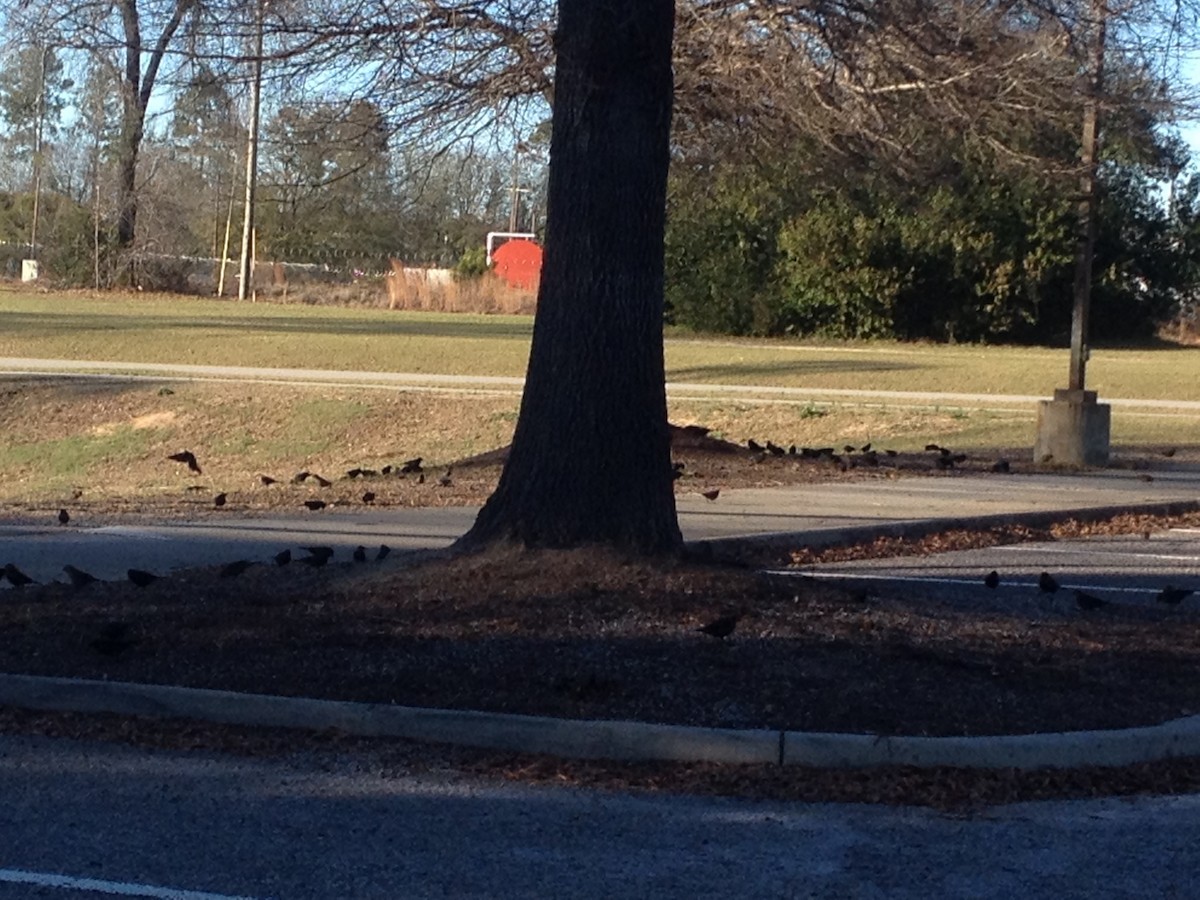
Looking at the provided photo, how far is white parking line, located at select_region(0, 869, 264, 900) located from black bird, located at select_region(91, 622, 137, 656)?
270cm

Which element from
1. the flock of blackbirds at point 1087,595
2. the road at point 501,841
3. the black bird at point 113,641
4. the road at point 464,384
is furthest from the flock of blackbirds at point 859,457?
the road at point 501,841

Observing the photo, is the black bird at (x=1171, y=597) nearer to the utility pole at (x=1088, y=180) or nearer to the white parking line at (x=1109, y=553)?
the white parking line at (x=1109, y=553)

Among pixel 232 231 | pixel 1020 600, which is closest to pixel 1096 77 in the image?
pixel 1020 600

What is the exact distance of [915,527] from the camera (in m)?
14.1

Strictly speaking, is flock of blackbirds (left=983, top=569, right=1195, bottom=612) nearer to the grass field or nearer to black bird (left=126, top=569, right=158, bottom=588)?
black bird (left=126, top=569, right=158, bottom=588)

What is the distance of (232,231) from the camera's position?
70.1m

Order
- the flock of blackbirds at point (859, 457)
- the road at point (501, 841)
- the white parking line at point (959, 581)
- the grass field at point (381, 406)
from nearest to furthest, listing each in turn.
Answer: the road at point (501, 841) → the white parking line at point (959, 581) → the flock of blackbirds at point (859, 457) → the grass field at point (381, 406)

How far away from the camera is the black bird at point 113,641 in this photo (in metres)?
8.47

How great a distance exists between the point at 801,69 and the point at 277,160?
6834 mm

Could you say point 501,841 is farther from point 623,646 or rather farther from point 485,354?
point 485,354

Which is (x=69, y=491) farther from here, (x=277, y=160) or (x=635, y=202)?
(x=635, y=202)

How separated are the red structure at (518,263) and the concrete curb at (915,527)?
1602 inches

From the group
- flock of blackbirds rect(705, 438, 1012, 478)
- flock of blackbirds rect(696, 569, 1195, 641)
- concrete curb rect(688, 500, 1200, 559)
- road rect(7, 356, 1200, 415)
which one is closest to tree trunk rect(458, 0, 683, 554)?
flock of blackbirds rect(696, 569, 1195, 641)

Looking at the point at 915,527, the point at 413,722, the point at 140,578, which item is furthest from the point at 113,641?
the point at 915,527
